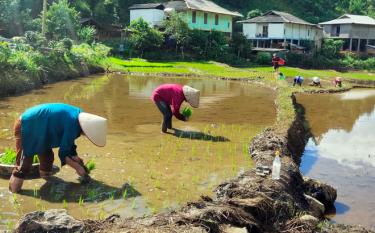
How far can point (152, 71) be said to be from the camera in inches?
1273

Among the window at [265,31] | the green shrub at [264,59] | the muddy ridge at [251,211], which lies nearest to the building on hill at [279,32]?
the window at [265,31]

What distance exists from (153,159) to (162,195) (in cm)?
221

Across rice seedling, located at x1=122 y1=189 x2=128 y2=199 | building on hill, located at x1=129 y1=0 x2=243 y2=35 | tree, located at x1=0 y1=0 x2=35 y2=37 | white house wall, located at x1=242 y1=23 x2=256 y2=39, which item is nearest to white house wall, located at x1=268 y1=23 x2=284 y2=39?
A: white house wall, located at x1=242 y1=23 x2=256 y2=39

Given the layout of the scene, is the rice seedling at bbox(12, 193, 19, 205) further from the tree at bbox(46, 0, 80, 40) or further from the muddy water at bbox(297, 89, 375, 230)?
the tree at bbox(46, 0, 80, 40)

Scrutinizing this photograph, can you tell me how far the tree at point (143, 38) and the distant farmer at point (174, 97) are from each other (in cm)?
3061

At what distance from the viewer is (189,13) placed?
49625 millimetres

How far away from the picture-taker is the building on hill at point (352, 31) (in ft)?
192

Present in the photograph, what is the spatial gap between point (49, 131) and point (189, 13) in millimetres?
44500

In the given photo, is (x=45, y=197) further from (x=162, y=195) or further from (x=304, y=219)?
(x=304, y=219)

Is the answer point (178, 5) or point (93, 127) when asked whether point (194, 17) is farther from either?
point (93, 127)

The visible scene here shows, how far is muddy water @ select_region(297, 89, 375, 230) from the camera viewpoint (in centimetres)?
872

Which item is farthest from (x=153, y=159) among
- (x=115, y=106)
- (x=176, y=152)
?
(x=115, y=106)

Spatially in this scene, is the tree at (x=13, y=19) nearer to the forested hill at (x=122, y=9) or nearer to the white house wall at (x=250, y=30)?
the forested hill at (x=122, y=9)

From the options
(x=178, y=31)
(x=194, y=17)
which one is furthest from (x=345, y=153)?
(x=194, y=17)
